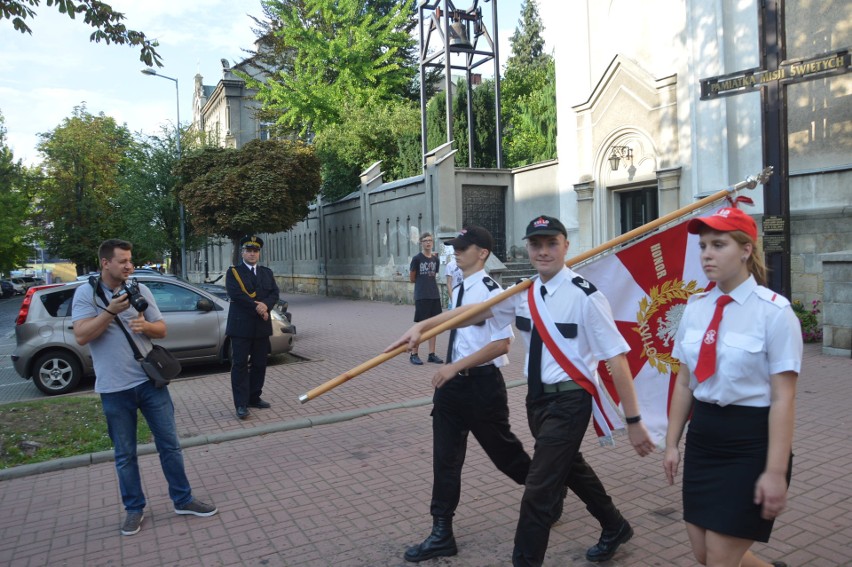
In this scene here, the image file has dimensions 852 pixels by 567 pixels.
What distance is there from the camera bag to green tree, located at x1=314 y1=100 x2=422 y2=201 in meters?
23.8

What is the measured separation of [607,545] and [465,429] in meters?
1.01

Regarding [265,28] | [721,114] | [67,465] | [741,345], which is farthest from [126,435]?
[265,28]

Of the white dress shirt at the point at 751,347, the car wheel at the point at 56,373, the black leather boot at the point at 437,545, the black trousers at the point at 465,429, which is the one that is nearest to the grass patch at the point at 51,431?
the car wheel at the point at 56,373

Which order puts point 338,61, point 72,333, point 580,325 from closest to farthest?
point 580,325, point 72,333, point 338,61

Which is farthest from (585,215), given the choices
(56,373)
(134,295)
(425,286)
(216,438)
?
(134,295)

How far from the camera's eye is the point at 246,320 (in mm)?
7562

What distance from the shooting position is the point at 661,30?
1532 cm

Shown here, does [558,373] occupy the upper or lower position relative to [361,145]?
lower

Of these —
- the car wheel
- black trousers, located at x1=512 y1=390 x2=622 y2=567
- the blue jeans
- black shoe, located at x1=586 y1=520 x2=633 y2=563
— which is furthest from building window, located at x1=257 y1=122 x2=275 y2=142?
black trousers, located at x1=512 y1=390 x2=622 y2=567

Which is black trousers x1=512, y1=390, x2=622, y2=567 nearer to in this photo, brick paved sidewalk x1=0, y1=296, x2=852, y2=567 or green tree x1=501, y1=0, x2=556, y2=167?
brick paved sidewalk x1=0, y1=296, x2=852, y2=567

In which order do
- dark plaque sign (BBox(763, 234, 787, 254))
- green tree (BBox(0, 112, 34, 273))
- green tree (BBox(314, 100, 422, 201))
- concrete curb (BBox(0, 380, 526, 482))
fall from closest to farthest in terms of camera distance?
concrete curb (BBox(0, 380, 526, 482)) → dark plaque sign (BBox(763, 234, 787, 254)) → green tree (BBox(314, 100, 422, 201)) → green tree (BBox(0, 112, 34, 273))

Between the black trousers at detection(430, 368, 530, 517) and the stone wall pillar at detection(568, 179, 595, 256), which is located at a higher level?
the stone wall pillar at detection(568, 179, 595, 256)

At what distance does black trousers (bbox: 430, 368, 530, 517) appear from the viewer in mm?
3869

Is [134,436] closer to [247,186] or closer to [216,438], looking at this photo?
[216,438]
